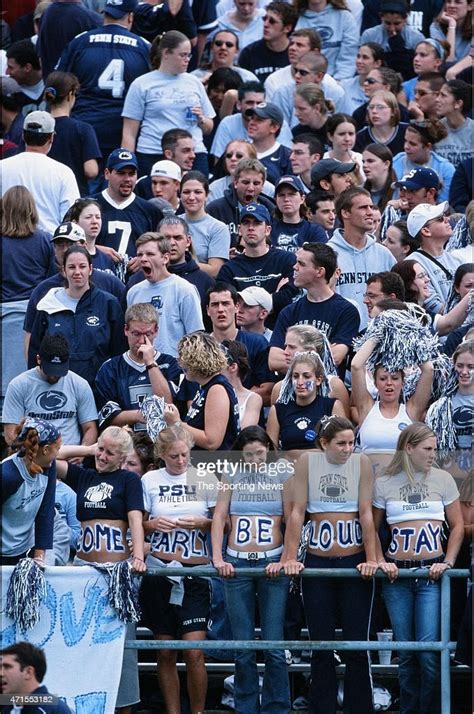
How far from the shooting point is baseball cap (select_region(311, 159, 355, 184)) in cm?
1123

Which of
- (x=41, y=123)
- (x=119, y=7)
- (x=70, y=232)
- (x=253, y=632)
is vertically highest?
(x=119, y=7)

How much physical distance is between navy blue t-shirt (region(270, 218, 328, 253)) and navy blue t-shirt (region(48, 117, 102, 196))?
6.09ft

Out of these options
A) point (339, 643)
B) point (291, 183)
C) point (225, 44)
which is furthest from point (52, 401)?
point (225, 44)

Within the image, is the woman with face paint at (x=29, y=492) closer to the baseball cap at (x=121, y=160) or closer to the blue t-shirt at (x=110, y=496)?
the blue t-shirt at (x=110, y=496)

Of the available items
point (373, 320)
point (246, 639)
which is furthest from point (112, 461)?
point (373, 320)

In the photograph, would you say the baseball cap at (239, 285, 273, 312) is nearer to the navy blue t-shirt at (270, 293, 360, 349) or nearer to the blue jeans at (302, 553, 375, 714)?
the navy blue t-shirt at (270, 293, 360, 349)

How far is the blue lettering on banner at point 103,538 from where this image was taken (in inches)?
327

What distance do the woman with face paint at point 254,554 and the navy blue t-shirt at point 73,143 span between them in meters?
4.16

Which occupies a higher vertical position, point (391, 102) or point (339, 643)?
point (391, 102)

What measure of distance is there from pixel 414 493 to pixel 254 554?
0.91m

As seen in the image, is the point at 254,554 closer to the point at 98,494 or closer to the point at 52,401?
the point at 98,494

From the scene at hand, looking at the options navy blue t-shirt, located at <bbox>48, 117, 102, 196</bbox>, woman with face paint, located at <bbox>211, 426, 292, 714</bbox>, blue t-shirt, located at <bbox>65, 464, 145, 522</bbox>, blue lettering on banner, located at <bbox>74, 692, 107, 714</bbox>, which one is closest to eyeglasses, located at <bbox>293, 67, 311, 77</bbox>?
navy blue t-shirt, located at <bbox>48, 117, 102, 196</bbox>

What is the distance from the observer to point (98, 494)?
8328mm

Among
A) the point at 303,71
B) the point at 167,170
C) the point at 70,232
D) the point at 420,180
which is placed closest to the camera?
the point at 70,232
